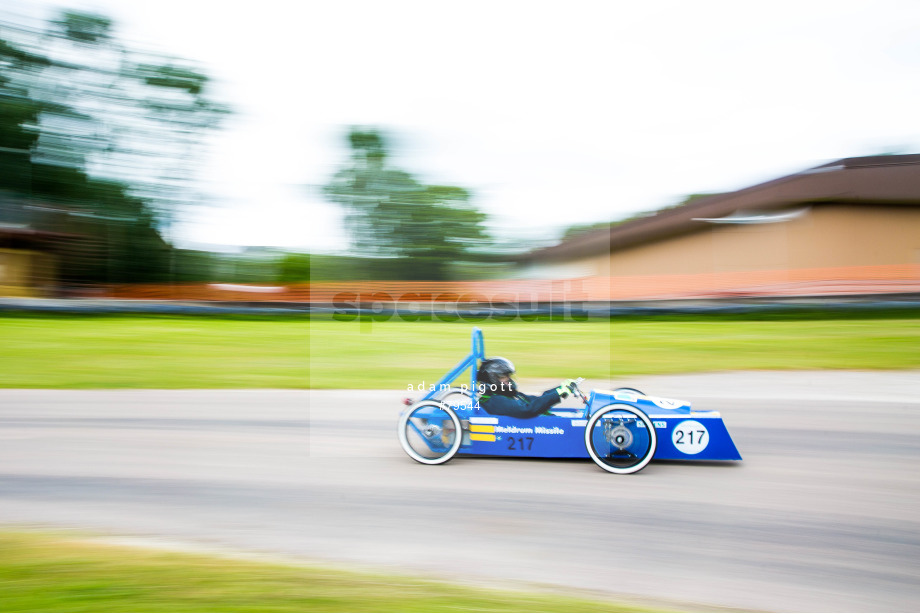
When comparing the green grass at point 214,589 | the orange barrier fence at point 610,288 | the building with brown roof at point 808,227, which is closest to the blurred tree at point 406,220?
the orange barrier fence at point 610,288

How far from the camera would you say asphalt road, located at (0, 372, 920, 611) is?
10.3ft

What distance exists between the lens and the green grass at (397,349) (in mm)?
9102

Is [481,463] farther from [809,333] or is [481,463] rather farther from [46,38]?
[46,38]

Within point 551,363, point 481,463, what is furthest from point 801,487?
point 551,363

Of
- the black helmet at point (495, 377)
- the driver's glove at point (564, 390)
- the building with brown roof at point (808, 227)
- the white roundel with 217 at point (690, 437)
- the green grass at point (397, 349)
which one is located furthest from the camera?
the building with brown roof at point (808, 227)

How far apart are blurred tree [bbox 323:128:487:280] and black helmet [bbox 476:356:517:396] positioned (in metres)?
9.62

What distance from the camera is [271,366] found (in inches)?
390

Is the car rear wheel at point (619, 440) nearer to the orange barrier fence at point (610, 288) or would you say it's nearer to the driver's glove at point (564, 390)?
the driver's glove at point (564, 390)

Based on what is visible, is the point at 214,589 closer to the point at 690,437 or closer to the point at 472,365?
the point at 472,365

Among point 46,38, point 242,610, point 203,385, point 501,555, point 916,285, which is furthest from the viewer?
point 46,38

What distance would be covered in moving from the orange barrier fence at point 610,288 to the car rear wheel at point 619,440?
7920 mm

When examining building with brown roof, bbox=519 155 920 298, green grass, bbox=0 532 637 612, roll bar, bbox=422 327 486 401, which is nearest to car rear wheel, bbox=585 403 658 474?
roll bar, bbox=422 327 486 401

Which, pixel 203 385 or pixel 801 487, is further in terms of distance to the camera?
pixel 203 385

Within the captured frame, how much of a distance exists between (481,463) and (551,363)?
17.2 ft
